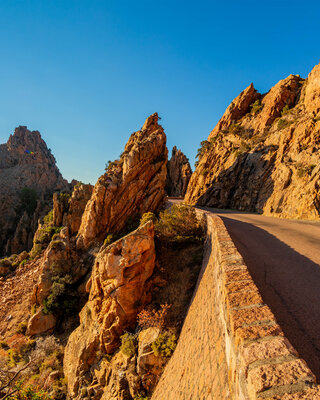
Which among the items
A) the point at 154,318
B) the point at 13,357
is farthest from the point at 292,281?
the point at 13,357

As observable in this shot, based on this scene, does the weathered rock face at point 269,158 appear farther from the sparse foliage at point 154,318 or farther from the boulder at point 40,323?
the boulder at point 40,323

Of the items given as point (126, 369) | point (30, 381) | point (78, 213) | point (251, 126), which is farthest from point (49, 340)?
point (251, 126)

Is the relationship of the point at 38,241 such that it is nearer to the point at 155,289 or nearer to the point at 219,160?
the point at 155,289

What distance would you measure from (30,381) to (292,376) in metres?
14.8

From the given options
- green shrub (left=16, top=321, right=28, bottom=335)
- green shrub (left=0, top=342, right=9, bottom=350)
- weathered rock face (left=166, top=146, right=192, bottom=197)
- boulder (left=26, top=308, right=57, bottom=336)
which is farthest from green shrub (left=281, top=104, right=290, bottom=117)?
green shrub (left=0, top=342, right=9, bottom=350)

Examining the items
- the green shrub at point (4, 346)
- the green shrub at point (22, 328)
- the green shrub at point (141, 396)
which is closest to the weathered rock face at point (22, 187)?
the green shrub at point (22, 328)

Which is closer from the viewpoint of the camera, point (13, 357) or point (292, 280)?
point (292, 280)

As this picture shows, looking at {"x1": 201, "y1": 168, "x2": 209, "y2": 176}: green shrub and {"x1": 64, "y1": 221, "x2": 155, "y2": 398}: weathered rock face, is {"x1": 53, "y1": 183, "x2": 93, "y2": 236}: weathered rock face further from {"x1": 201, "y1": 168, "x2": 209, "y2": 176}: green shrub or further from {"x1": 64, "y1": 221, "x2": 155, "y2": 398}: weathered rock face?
{"x1": 201, "y1": 168, "x2": 209, "y2": 176}: green shrub

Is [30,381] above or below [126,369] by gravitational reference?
below

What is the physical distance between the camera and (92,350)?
30.6 feet

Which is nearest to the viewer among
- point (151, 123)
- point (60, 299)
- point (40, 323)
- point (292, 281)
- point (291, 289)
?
point (291, 289)

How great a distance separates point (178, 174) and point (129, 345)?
46826 millimetres

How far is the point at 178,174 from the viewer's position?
52062 mm

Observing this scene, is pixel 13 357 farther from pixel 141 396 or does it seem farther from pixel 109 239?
pixel 141 396
